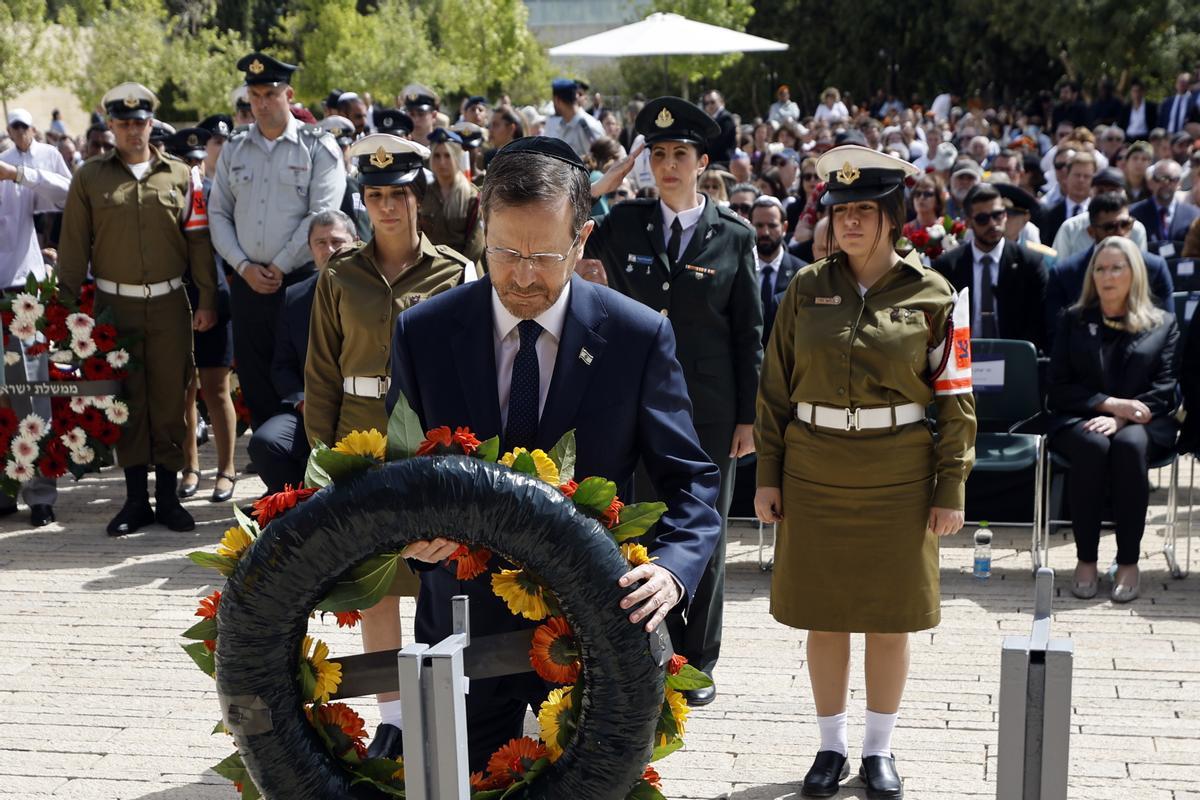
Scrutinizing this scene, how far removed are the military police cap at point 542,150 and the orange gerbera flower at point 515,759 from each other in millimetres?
1270

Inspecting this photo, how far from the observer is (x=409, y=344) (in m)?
3.39

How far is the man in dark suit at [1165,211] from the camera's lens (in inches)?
456

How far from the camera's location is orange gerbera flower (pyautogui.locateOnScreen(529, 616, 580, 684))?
300 cm

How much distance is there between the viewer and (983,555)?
7.70m

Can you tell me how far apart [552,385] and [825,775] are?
7.55ft

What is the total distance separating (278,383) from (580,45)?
9302 mm

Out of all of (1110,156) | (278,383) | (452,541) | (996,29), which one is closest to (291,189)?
(278,383)

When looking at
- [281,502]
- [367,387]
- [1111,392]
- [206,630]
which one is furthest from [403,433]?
[1111,392]

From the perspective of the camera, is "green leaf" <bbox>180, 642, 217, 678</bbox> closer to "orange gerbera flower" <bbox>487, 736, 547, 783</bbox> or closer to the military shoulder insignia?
"orange gerbera flower" <bbox>487, 736, 547, 783</bbox>

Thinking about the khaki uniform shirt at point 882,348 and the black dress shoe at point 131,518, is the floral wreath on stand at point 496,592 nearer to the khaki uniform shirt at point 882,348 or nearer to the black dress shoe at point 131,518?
the khaki uniform shirt at point 882,348

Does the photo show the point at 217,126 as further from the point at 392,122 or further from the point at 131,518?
the point at 131,518

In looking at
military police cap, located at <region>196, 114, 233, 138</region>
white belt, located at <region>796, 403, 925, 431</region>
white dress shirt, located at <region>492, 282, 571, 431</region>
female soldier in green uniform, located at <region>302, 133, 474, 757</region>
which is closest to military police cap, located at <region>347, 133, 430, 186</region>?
female soldier in green uniform, located at <region>302, 133, 474, 757</region>

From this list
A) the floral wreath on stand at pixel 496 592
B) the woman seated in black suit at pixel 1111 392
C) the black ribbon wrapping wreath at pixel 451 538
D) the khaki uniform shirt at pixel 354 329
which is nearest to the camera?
the black ribbon wrapping wreath at pixel 451 538

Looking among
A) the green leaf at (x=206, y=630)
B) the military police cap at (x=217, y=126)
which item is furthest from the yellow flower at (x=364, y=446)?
the military police cap at (x=217, y=126)
